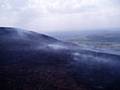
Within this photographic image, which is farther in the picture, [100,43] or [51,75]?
[100,43]

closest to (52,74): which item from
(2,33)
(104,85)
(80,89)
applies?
(80,89)

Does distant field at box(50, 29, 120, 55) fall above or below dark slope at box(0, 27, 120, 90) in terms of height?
below

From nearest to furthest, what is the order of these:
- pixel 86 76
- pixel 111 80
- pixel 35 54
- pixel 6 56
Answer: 1. pixel 111 80
2. pixel 86 76
3. pixel 6 56
4. pixel 35 54

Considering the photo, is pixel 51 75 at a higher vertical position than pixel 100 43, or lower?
higher

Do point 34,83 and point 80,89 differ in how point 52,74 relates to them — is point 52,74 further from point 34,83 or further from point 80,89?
point 80,89

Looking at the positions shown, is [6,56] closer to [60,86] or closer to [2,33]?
[60,86]

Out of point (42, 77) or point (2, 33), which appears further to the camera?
point (2, 33)

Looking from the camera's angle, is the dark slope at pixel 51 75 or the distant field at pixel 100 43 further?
the distant field at pixel 100 43

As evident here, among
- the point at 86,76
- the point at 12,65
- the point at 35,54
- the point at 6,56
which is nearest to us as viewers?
the point at 86,76

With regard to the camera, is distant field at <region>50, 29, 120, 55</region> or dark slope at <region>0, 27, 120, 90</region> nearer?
dark slope at <region>0, 27, 120, 90</region>

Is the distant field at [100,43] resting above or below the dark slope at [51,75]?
below
